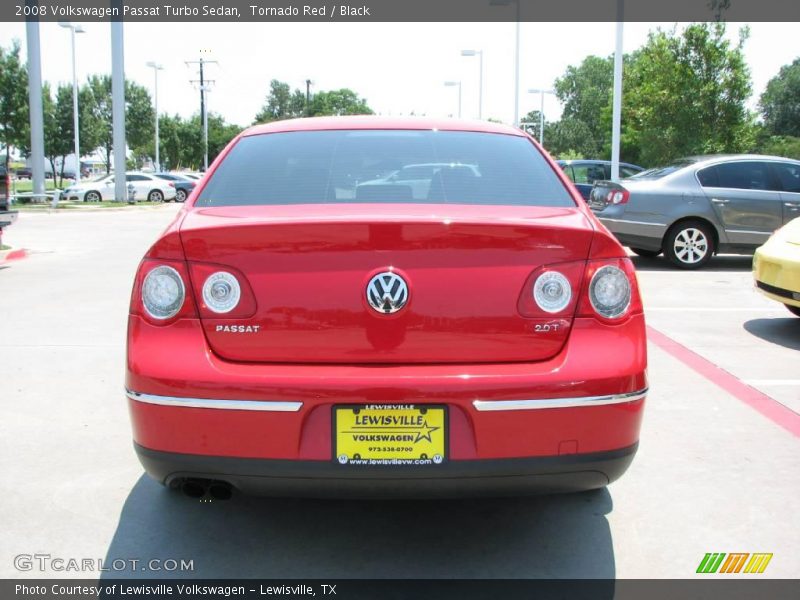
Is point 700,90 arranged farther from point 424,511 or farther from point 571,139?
point 571,139

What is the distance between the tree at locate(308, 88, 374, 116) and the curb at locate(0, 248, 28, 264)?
11587cm

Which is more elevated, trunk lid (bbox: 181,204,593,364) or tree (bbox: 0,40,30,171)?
tree (bbox: 0,40,30,171)

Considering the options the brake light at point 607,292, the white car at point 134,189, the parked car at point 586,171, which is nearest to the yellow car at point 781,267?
the brake light at point 607,292

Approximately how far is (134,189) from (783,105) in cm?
6154

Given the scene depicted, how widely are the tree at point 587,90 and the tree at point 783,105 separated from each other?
28.5 metres

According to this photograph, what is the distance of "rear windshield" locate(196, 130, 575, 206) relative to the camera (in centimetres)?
326

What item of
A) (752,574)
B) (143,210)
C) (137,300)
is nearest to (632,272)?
(752,574)

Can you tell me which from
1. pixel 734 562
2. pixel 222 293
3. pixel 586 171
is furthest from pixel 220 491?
pixel 586 171

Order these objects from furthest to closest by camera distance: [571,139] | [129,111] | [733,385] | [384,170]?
[571,139], [129,111], [733,385], [384,170]

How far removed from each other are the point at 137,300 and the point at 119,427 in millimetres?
1982

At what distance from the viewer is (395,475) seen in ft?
8.95

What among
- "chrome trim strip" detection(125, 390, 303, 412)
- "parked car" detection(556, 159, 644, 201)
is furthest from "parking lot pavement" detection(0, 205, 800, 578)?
"parked car" detection(556, 159, 644, 201)

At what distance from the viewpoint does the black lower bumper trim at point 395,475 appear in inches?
107

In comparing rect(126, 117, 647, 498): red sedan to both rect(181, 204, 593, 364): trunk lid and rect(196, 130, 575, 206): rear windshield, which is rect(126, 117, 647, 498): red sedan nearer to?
rect(181, 204, 593, 364): trunk lid
